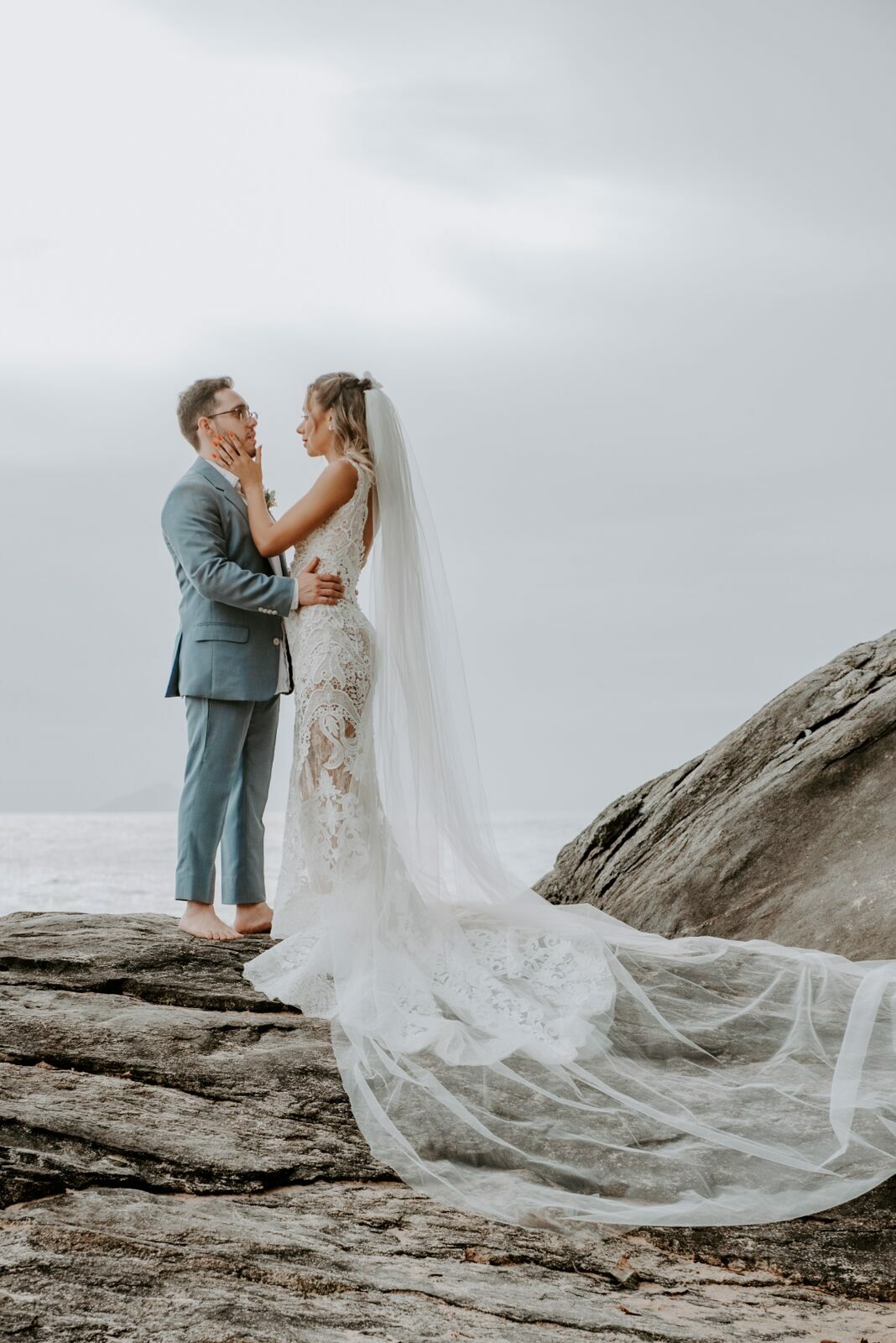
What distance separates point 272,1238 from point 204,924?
276cm

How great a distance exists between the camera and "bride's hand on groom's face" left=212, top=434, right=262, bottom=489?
19.3 feet

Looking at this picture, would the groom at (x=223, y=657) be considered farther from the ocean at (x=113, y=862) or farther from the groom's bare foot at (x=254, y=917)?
the ocean at (x=113, y=862)

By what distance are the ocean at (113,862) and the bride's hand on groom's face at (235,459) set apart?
969 cm

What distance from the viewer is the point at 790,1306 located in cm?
317

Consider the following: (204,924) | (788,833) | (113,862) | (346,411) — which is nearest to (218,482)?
(346,411)

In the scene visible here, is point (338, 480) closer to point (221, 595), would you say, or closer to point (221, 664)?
point (221, 595)

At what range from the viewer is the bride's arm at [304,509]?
575cm

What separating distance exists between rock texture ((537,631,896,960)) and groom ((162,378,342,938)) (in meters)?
2.57

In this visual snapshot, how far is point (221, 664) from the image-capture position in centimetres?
577

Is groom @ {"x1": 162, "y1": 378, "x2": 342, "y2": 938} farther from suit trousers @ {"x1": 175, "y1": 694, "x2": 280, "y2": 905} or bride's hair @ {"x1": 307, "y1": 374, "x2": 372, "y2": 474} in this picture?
bride's hair @ {"x1": 307, "y1": 374, "x2": 372, "y2": 474}

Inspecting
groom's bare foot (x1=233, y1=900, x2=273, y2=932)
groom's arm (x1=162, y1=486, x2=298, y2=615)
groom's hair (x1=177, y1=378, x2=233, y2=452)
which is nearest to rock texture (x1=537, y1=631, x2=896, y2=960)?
groom's bare foot (x1=233, y1=900, x2=273, y2=932)

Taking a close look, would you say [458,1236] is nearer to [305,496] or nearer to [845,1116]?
[845,1116]

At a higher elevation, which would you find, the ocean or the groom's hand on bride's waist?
the groom's hand on bride's waist

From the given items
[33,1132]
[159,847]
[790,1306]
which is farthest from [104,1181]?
[159,847]
